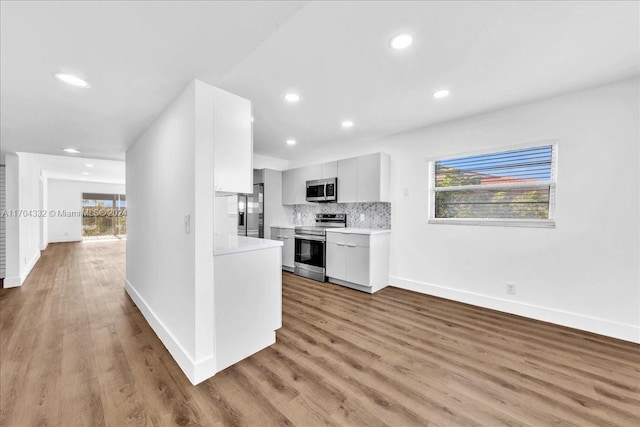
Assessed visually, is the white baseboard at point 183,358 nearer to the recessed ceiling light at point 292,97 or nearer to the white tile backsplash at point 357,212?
the recessed ceiling light at point 292,97

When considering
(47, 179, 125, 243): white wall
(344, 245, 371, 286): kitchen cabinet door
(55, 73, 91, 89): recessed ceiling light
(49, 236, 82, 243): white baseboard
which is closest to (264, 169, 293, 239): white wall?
(344, 245, 371, 286): kitchen cabinet door

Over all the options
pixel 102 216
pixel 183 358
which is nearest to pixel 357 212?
pixel 183 358

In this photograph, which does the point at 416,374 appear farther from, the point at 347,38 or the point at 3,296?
Answer: the point at 3,296

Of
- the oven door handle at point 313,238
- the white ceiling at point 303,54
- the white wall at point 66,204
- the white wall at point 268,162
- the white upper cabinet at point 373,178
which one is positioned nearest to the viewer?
the white ceiling at point 303,54

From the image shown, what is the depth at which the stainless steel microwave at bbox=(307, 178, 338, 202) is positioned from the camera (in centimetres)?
451

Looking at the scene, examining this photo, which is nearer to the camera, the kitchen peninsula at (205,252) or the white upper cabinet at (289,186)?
the kitchen peninsula at (205,252)

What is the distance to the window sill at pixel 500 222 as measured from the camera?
2.81 metres

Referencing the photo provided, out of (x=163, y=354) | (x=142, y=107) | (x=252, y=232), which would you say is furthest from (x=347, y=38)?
(x=252, y=232)

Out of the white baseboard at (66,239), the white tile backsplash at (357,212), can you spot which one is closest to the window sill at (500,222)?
the white tile backsplash at (357,212)

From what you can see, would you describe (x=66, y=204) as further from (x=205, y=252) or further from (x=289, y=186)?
(x=205, y=252)

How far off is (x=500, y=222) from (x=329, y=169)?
8.68 feet

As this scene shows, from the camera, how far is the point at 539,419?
151 cm

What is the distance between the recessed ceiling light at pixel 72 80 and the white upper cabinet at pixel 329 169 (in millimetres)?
3242

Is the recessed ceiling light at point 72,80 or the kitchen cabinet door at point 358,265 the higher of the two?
the recessed ceiling light at point 72,80
